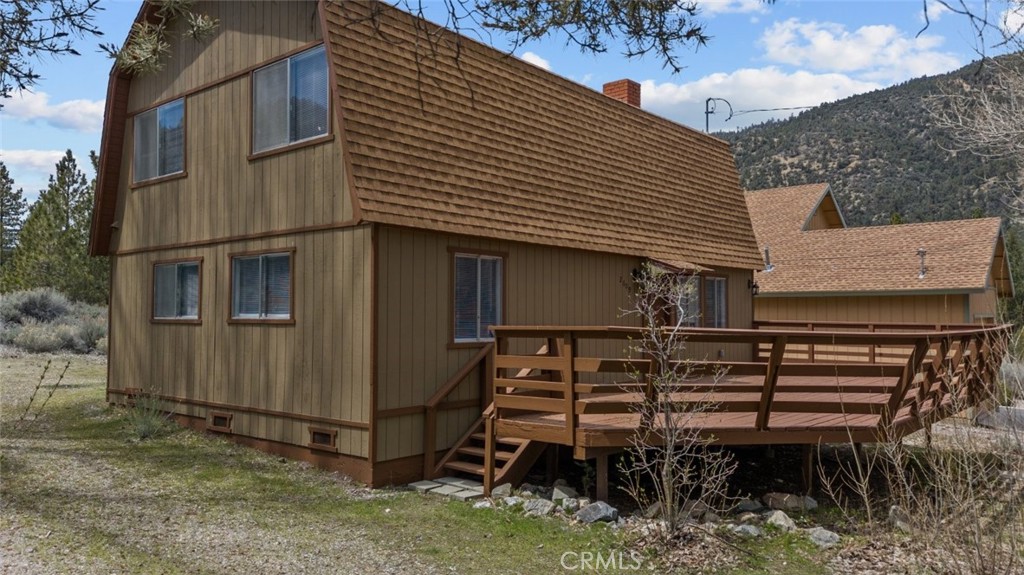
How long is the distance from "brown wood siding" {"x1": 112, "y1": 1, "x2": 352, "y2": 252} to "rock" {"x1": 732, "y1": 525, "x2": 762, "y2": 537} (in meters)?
5.22

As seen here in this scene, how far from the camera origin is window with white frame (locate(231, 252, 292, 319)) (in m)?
9.84

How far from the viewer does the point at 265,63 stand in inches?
400

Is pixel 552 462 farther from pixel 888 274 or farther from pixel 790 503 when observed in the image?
pixel 888 274

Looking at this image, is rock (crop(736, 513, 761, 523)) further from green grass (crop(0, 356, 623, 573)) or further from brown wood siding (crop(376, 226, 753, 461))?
brown wood siding (crop(376, 226, 753, 461))

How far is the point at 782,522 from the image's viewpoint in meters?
7.26

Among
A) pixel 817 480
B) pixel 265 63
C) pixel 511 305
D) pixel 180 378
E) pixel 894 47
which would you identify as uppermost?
pixel 265 63

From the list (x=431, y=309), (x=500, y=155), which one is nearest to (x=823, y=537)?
(x=431, y=309)

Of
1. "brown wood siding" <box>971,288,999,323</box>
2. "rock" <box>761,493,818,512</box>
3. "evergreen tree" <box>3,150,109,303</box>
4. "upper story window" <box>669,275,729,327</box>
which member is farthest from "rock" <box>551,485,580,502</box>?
"evergreen tree" <box>3,150,109,303</box>

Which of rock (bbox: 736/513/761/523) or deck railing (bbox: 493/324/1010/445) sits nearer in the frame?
rock (bbox: 736/513/761/523)

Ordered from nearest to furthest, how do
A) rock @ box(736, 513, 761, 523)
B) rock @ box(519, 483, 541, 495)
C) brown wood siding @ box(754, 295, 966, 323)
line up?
rock @ box(736, 513, 761, 523), rock @ box(519, 483, 541, 495), brown wood siding @ box(754, 295, 966, 323)

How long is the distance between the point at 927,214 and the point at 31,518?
4293 centimetres

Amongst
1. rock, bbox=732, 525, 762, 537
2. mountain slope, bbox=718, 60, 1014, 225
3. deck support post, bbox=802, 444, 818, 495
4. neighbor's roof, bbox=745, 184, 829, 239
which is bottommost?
rock, bbox=732, 525, 762, 537

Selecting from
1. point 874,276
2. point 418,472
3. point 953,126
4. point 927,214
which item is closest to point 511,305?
point 418,472

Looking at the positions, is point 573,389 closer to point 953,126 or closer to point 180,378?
point 180,378
